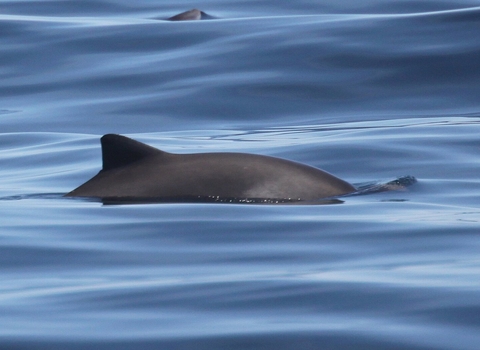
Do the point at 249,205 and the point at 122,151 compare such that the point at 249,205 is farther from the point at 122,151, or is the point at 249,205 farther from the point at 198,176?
the point at 122,151

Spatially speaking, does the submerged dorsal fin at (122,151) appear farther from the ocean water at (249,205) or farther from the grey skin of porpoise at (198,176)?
the ocean water at (249,205)

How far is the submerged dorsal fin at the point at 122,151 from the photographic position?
8.42m

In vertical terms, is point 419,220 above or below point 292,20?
below

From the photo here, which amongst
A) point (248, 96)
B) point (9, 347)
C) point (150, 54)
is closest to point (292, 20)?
point (150, 54)

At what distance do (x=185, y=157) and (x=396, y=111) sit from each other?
868 cm

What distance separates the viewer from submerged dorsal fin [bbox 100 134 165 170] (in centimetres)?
842

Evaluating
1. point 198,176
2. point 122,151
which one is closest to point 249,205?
point 198,176

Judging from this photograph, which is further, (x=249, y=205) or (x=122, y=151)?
(x=122, y=151)

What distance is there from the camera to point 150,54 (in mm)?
21844

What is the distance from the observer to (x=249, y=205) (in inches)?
325

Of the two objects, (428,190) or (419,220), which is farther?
(428,190)

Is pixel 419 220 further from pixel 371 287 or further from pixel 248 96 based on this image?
pixel 248 96

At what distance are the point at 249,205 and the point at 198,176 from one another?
0.50 meters

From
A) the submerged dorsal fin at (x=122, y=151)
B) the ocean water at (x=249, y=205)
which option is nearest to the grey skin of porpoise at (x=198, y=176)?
the submerged dorsal fin at (x=122, y=151)
